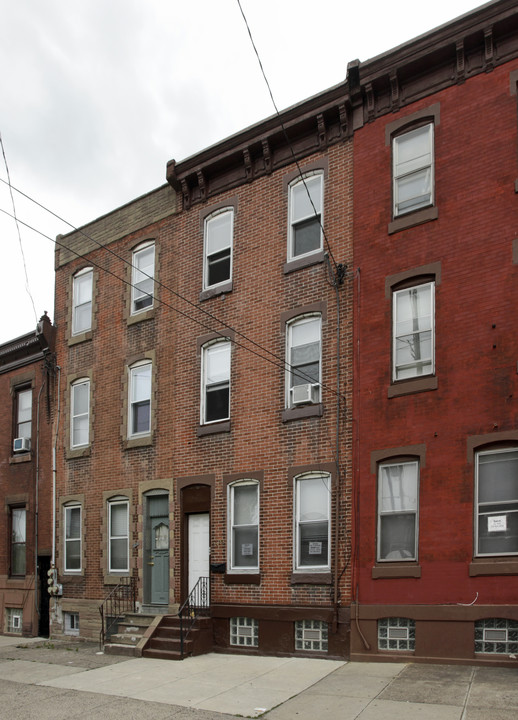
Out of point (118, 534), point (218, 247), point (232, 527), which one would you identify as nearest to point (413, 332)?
point (232, 527)

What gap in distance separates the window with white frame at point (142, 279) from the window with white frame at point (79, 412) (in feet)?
8.94

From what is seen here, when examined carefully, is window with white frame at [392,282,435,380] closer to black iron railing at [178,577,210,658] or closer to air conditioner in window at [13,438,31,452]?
black iron railing at [178,577,210,658]

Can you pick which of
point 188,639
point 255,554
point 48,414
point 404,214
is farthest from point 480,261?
point 48,414

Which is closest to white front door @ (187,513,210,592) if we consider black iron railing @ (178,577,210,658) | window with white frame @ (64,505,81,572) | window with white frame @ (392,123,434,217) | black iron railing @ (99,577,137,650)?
black iron railing @ (178,577,210,658)

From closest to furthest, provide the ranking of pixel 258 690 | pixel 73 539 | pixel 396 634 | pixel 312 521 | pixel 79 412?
pixel 258 690
pixel 396 634
pixel 312 521
pixel 73 539
pixel 79 412

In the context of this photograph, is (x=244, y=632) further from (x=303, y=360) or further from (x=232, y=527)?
(x=303, y=360)

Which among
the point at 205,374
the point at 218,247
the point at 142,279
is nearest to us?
the point at 205,374

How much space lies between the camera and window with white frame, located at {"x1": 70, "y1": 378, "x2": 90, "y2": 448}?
21.2 m

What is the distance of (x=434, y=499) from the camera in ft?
44.0

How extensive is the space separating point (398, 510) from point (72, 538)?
34.3 ft

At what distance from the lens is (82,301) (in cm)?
2208

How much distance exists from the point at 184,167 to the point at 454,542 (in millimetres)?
11220

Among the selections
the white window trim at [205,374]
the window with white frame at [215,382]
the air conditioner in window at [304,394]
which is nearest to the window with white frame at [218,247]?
the white window trim at [205,374]

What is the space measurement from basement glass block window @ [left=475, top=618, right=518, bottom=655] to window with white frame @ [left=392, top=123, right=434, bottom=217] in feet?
24.4
